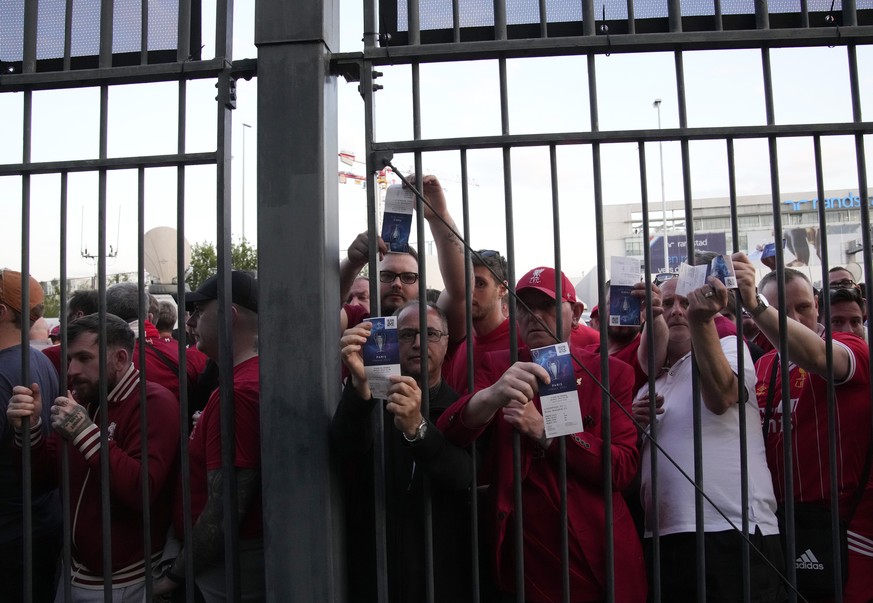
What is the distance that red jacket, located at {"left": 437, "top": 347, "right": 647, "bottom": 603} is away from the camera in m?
2.36

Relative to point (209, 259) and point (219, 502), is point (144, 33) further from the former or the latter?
point (209, 259)

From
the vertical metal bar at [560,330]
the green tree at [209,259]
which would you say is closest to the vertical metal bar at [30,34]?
the vertical metal bar at [560,330]

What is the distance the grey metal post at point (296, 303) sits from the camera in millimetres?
2139

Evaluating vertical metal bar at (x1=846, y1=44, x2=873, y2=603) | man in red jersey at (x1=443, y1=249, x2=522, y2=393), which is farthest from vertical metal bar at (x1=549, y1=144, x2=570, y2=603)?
man in red jersey at (x1=443, y1=249, x2=522, y2=393)

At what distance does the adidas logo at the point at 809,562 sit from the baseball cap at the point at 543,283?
127cm

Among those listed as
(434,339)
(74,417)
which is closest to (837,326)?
(434,339)

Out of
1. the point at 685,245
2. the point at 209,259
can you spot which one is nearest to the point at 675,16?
the point at 685,245

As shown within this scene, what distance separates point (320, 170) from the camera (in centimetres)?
216

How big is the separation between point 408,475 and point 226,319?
83 cm

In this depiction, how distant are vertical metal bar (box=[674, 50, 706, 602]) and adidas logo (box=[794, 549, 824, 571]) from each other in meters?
0.61

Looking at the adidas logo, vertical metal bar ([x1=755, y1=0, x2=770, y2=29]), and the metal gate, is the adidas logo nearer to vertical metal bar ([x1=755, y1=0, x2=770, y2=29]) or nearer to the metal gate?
the metal gate

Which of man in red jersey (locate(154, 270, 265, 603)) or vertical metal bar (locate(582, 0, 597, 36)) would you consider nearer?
vertical metal bar (locate(582, 0, 597, 36))

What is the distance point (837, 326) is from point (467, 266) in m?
2.36

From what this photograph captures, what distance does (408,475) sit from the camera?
249 cm
